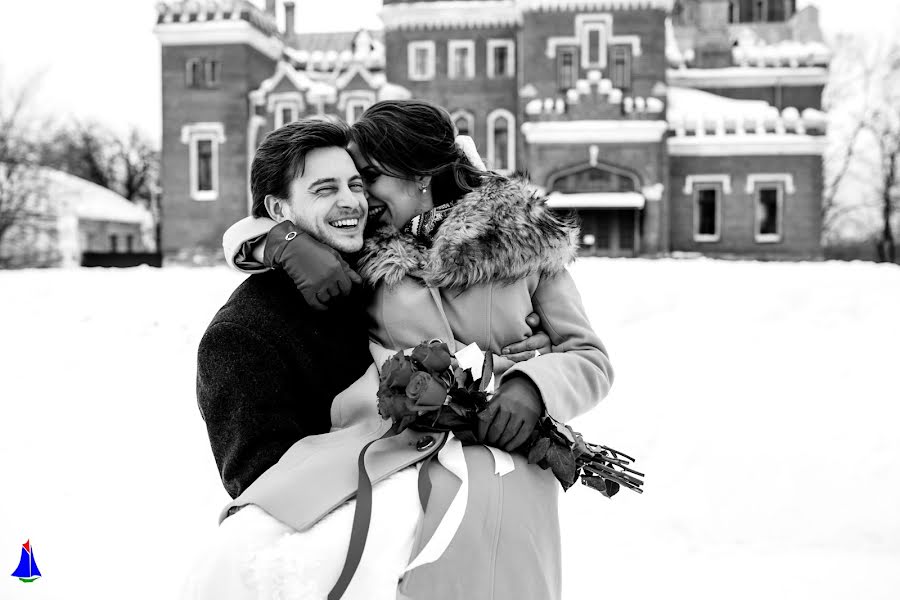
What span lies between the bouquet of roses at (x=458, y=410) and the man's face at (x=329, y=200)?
0.59m

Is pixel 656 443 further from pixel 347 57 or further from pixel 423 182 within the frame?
pixel 347 57

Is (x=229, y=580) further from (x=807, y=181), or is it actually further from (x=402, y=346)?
(x=807, y=181)

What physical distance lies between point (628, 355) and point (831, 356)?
1.91 metres

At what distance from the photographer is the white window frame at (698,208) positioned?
26328 millimetres

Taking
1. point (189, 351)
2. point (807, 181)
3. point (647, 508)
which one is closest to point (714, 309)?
point (647, 508)

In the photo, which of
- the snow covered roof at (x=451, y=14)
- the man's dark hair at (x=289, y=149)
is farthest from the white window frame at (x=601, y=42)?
the man's dark hair at (x=289, y=149)

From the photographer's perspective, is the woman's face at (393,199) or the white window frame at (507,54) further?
the white window frame at (507,54)

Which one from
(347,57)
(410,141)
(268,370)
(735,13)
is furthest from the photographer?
(735,13)

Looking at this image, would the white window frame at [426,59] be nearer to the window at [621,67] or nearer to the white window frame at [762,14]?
the window at [621,67]

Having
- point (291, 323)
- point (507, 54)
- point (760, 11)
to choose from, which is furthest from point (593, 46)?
point (291, 323)

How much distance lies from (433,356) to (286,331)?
58 cm

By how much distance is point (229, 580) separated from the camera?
215 cm

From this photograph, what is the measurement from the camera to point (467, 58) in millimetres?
27500

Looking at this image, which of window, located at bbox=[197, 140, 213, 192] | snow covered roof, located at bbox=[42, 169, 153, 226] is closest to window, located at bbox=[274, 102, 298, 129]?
window, located at bbox=[197, 140, 213, 192]
